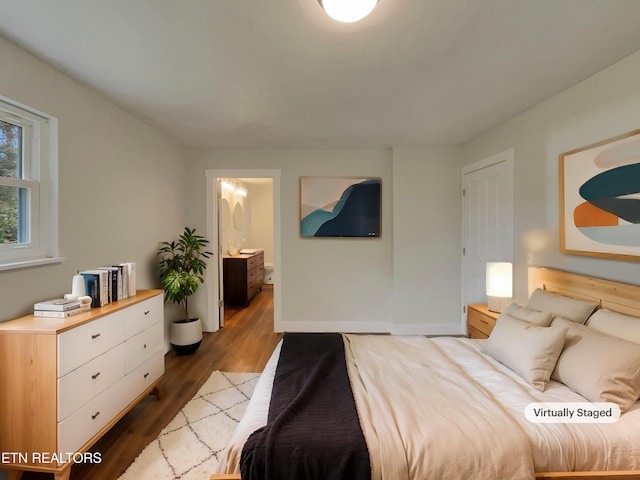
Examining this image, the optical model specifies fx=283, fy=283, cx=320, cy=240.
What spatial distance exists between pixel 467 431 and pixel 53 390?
1965mm

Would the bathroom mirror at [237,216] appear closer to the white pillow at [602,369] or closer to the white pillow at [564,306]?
the white pillow at [564,306]

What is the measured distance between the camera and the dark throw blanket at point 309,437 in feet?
3.42

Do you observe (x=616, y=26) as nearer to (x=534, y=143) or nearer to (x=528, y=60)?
(x=528, y=60)

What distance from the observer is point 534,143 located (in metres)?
2.46

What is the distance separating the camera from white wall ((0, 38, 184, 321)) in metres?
1.68

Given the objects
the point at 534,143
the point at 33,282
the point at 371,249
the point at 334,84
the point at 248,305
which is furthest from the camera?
the point at 248,305

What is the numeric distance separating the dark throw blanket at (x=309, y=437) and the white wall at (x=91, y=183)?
5.33ft

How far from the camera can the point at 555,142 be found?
88.5 inches

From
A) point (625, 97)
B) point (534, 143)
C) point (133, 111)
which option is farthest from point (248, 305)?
point (625, 97)

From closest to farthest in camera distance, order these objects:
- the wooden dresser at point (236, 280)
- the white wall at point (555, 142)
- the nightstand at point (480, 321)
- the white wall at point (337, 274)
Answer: the white wall at point (555, 142), the nightstand at point (480, 321), the white wall at point (337, 274), the wooden dresser at point (236, 280)

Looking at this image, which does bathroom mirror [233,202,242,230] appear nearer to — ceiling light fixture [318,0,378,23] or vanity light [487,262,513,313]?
vanity light [487,262,513,313]

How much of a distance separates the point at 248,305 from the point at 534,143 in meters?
4.65

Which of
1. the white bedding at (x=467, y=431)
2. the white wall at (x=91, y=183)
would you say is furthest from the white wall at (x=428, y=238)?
the white wall at (x=91, y=183)

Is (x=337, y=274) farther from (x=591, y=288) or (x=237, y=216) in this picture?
(x=237, y=216)
